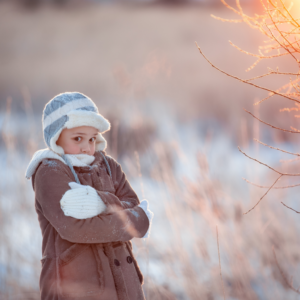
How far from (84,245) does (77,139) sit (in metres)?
0.41

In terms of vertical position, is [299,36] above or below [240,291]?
above

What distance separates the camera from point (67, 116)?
3.80 ft

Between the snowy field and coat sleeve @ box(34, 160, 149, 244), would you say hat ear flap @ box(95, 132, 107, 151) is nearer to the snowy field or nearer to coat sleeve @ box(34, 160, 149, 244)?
coat sleeve @ box(34, 160, 149, 244)

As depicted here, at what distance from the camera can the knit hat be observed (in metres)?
1.16

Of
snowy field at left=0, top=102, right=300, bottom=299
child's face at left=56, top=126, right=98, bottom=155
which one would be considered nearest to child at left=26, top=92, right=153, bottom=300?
child's face at left=56, top=126, right=98, bottom=155

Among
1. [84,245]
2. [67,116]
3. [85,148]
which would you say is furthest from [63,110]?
[84,245]

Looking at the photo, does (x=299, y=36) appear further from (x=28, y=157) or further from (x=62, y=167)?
(x=28, y=157)

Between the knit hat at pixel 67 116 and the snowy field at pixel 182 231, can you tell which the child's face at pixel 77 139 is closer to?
the knit hat at pixel 67 116

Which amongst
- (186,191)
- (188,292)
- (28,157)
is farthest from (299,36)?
(28,157)

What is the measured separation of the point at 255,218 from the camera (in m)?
2.93

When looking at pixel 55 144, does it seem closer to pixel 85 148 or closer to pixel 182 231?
pixel 85 148

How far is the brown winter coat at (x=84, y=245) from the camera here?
1041 millimetres

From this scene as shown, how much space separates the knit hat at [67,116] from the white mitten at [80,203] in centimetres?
22

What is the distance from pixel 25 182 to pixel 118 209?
1891mm
